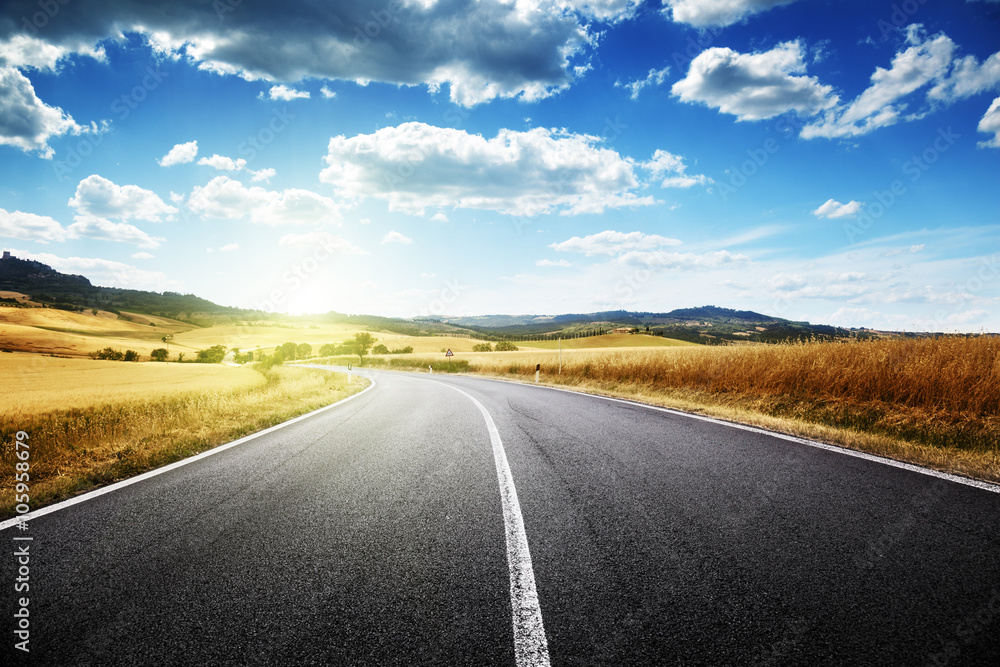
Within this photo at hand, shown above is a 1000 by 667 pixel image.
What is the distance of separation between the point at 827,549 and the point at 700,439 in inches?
161

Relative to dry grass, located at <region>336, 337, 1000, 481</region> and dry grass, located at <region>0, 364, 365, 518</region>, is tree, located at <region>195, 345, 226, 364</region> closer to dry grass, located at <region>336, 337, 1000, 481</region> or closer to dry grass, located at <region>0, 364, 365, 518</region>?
dry grass, located at <region>0, 364, 365, 518</region>

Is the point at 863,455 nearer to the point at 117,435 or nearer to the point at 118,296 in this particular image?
the point at 117,435

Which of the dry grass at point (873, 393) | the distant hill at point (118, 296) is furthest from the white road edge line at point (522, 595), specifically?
the distant hill at point (118, 296)

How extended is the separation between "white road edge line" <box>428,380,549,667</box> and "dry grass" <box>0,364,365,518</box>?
4714 millimetres

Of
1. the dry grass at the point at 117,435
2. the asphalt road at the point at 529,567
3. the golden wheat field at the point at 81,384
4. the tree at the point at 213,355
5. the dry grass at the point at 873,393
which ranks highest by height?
the dry grass at the point at 873,393

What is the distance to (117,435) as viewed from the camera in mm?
7844

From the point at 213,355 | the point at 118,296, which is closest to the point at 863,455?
the point at 213,355

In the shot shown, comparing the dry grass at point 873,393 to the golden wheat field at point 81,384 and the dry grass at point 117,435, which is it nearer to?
the dry grass at point 117,435

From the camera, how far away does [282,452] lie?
6.86 meters

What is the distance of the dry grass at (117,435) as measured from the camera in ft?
17.8

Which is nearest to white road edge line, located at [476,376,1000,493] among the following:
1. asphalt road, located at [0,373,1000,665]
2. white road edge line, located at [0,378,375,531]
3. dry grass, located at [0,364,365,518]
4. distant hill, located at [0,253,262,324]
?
asphalt road, located at [0,373,1000,665]

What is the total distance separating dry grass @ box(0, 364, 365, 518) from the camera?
544 cm

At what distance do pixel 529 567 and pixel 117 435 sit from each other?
331 inches

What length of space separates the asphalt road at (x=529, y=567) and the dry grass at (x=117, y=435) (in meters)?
0.87
